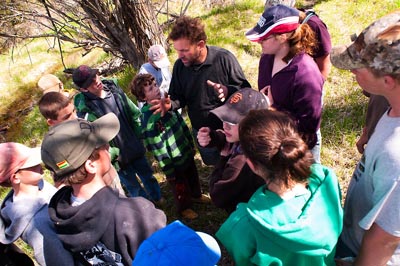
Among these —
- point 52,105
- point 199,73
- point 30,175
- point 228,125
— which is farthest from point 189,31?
point 30,175

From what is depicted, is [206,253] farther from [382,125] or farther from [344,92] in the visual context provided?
[344,92]

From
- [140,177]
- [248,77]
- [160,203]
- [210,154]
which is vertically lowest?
[160,203]

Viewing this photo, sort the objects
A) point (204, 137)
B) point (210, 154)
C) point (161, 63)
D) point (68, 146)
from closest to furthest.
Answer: point (68, 146) < point (204, 137) < point (210, 154) < point (161, 63)

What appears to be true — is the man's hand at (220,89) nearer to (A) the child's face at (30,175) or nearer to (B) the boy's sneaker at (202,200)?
(B) the boy's sneaker at (202,200)

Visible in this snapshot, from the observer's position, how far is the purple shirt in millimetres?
2246

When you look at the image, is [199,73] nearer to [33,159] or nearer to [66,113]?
[66,113]

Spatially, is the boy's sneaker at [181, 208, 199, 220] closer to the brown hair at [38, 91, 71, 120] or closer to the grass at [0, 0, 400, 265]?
the grass at [0, 0, 400, 265]

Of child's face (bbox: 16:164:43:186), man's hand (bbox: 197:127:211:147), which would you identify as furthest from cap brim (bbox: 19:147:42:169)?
man's hand (bbox: 197:127:211:147)

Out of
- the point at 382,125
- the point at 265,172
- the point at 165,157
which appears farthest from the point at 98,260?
the point at 382,125

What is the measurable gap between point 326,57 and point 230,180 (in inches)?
72.2

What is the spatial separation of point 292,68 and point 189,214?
1.91 metres

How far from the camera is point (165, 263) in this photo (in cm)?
116

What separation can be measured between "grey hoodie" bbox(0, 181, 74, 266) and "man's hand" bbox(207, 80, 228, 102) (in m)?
1.60

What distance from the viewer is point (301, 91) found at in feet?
7.39
